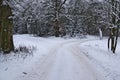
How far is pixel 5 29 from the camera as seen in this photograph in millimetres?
14688

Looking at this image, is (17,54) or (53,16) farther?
(53,16)

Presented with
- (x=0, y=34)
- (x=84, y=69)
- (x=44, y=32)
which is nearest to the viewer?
(x=84, y=69)

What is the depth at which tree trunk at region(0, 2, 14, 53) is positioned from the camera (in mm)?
14461

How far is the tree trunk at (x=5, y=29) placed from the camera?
14.5 metres

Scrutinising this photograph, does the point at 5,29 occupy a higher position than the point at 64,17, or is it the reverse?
the point at 64,17

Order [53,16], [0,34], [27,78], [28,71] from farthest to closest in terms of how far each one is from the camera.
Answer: [53,16] → [0,34] → [28,71] → [27,78]

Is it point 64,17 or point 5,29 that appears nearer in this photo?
point 5,29

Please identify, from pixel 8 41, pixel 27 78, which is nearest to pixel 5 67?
pixel 27 78

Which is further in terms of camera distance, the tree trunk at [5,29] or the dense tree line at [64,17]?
the dense tree line at [64,17]

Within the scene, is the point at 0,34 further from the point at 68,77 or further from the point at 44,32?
the point at 44,32

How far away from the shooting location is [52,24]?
4159cm

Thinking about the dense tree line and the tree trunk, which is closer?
the tree trunk

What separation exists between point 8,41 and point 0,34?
0.76 metres

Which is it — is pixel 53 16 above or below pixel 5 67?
above
